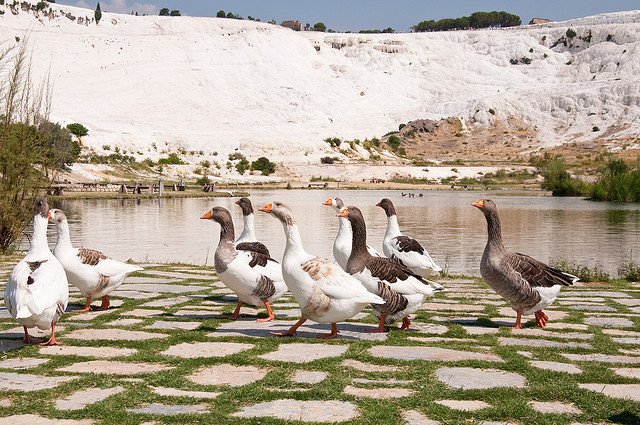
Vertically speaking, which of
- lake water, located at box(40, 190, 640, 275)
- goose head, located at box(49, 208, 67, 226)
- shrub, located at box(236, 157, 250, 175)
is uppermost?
shrub, located at box(236, 157, 250, 175)

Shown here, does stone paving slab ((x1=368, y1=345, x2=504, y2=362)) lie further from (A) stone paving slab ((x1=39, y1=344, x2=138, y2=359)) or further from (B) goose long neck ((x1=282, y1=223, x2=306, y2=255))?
(A) stone paving slab ((x1=39, y1=344, x2=138, y2=359))

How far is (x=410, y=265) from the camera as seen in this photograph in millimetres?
11180

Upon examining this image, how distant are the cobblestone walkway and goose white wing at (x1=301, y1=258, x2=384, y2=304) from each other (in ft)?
1.44

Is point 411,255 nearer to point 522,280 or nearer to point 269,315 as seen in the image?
point 522,280

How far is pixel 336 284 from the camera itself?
285 inches

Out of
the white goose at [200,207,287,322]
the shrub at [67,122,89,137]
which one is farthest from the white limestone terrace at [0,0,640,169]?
the white goose at [200,207,287,322]

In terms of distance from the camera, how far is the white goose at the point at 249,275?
8453 mm

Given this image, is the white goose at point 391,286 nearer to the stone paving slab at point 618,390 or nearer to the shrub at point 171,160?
the stone paving slab at point 618,390

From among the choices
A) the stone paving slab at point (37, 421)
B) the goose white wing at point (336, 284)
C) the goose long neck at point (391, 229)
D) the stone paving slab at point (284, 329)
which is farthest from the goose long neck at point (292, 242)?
the goose long neck at point (391, 229)

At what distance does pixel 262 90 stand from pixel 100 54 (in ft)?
102

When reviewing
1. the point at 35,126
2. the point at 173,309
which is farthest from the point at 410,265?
the point at 35,126

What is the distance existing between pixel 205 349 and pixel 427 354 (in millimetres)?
1970

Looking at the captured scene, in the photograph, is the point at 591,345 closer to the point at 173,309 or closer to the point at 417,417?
the point at 417,417

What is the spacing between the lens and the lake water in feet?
67.4
